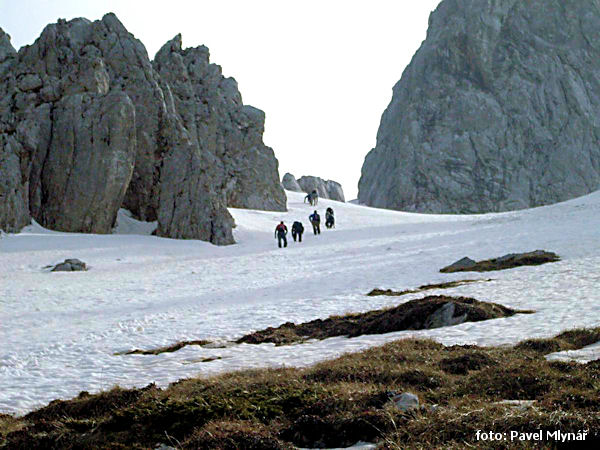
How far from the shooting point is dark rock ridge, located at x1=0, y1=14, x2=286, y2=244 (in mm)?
→ 44031

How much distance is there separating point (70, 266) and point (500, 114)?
12941 centimetres

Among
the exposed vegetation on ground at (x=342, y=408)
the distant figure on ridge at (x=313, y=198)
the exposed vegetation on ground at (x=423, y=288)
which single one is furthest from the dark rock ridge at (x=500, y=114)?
the exposed vegetation on ground at (x=342, y=408)

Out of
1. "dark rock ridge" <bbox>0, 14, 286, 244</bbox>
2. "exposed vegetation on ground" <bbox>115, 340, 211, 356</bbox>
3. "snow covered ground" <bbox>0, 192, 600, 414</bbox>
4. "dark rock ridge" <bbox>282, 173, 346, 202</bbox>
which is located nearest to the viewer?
"snow covered ground" <bbox>0, 192, 600, 414</bbox>

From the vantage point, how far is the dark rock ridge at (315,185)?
11388cm

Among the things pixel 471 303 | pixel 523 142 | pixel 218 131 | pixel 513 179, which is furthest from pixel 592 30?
pixel 471 303

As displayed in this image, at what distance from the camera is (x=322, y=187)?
12269 cm

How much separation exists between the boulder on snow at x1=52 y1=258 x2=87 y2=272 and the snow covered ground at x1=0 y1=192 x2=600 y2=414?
3.75 ft

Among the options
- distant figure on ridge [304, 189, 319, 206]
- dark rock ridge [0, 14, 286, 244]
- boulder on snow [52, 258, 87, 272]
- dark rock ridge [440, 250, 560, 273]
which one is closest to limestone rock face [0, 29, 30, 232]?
dark rock ridge [0, 14, 286, 244]

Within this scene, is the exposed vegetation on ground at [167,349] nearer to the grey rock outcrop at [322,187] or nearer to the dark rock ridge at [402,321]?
the dark rock ridge at [402,321]

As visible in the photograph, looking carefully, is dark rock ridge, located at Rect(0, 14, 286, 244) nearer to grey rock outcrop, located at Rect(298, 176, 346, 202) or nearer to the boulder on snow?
the boulder on snow

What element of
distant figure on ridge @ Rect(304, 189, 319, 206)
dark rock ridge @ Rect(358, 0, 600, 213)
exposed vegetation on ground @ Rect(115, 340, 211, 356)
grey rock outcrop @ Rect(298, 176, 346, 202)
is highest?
dark rock ridge @ Rect(358, 0, 600, 213)

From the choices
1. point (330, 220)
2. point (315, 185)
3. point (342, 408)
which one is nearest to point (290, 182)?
point (315, 185)

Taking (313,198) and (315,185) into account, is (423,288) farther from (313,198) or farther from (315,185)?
(315,185)

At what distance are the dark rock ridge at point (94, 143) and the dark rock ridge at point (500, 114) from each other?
93.6 m
